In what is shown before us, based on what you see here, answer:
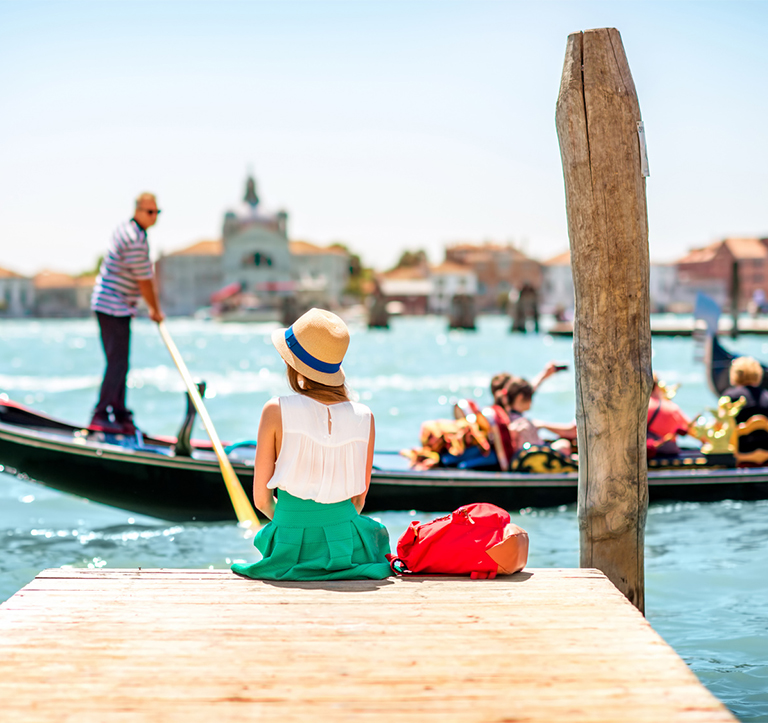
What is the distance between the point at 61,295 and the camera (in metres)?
81.1

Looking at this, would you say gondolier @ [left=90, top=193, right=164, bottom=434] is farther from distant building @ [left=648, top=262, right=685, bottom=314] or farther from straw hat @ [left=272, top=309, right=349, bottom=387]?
distant building @ [left=648, top=262, right=685, bottom=314]

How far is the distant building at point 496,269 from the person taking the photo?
78.7 metres

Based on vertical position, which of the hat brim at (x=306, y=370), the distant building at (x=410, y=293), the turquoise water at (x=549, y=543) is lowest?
the turquoise water at (x=549, y=543)

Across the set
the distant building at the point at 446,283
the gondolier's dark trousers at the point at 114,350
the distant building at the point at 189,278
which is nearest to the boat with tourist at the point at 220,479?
the gondolier's dark trousers at the point at 114,350

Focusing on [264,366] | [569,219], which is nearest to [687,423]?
[569,219]

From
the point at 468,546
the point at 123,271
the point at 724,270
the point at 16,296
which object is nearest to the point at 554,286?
the point at 724,270

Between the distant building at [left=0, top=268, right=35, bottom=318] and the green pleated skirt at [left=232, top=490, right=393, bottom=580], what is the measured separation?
84395 mm

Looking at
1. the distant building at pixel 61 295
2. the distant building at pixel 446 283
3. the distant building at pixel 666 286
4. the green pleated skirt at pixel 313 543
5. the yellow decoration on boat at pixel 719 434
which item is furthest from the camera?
the distant building at pixel 61 295

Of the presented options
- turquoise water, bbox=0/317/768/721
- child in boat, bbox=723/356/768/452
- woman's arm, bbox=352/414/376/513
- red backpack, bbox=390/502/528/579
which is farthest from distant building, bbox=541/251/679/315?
woman's arm, bbox=352/414/376/513

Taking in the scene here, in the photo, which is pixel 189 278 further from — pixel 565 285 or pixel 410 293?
pixel 565 285

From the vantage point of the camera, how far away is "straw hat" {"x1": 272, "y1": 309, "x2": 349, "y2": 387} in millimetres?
2730

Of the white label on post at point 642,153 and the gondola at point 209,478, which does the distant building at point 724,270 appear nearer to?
the gondola at point 209,478

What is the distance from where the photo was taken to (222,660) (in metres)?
2.28

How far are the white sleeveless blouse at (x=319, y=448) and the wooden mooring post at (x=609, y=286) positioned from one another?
0.90 metres
